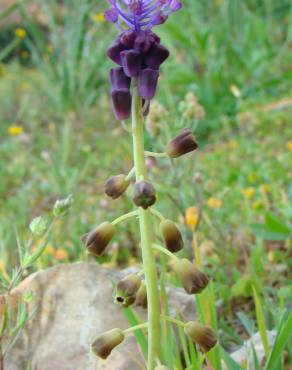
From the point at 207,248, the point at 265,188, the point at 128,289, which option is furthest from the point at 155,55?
the point at 265,188

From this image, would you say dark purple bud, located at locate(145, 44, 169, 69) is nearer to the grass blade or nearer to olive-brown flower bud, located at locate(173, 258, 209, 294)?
olive-brown flower bud, located at locate(173, 258, 209, 294)

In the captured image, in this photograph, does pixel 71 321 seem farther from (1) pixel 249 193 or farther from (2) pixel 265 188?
(2) pixel 265 188

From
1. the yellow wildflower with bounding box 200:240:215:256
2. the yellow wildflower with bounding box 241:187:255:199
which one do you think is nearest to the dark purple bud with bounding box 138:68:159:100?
the yellow wildflower with bounding box 200:240:215:256

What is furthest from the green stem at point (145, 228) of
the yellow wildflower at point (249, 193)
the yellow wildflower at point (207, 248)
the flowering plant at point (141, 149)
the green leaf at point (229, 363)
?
the yellow wildflower at point (249, 193)

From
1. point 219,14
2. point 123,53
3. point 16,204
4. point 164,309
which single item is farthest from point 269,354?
point 219,14

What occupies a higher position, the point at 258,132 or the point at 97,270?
the point at 97,270

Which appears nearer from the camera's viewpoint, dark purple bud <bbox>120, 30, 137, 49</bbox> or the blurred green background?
dark purple bud <bbox>120, 30, 137, 49</bbox>

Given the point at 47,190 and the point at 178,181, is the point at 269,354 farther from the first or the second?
the point at 47,190
